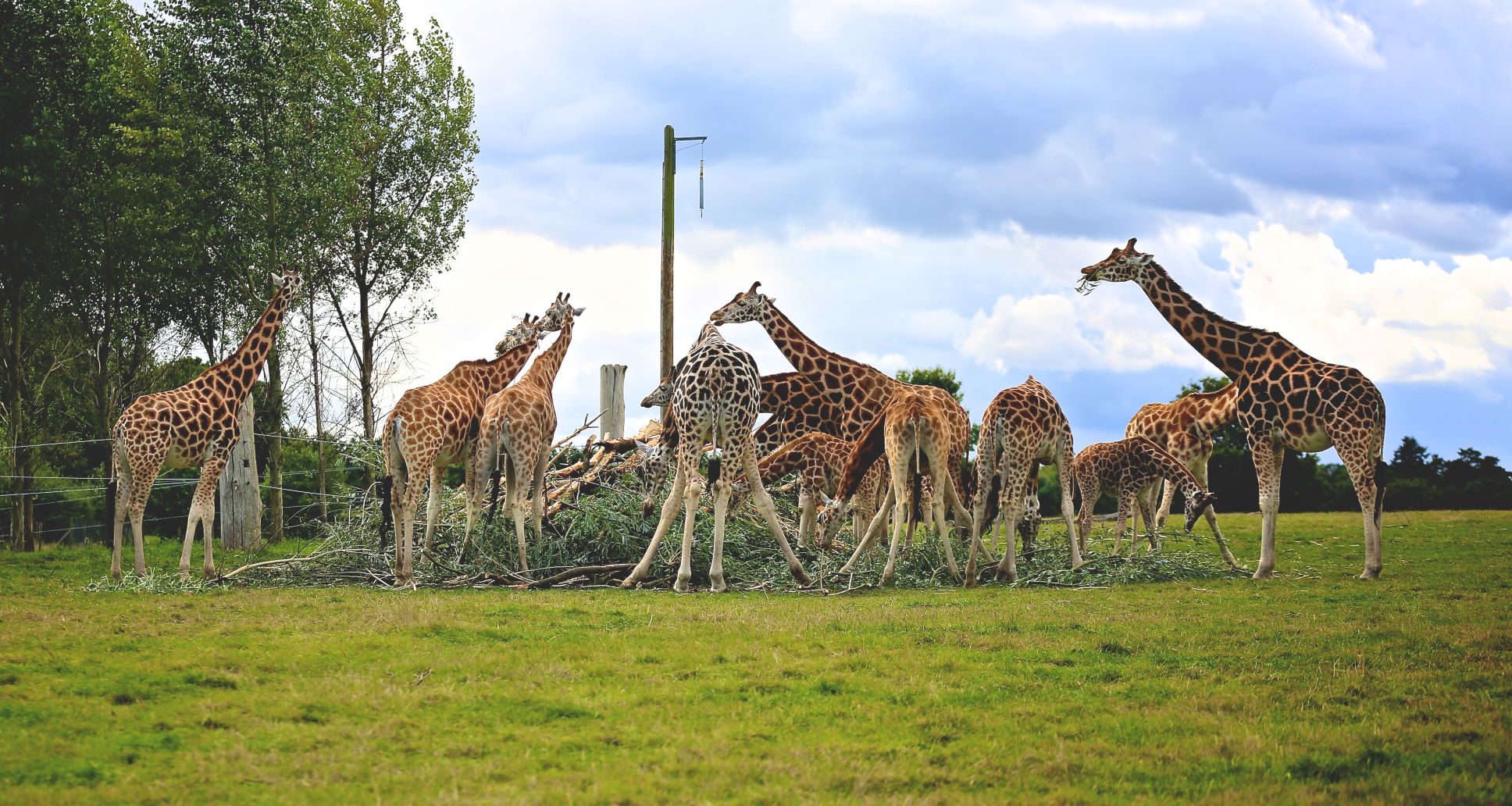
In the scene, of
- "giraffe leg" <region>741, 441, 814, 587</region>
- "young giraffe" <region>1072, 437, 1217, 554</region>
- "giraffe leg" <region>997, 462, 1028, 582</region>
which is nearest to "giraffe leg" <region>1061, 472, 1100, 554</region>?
"young giraffe" <region>1072, 437, 1217, 554</region>

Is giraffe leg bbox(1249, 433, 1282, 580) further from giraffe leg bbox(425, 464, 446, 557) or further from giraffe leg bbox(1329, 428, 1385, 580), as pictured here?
giraffe leg bbox(425, 464, 446, 557)

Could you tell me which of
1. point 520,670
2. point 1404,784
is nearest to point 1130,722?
point 1404,784

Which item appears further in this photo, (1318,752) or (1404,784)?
(1318,752)

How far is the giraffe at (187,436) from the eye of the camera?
50.2 feet

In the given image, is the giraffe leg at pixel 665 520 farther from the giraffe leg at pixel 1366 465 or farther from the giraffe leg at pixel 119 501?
the giraffe leg at pixel 1366 465

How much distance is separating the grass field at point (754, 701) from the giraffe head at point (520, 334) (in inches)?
260

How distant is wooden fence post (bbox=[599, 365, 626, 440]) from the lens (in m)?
23.8

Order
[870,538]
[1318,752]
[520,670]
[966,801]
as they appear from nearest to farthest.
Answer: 1. [966,801]
2. [1318,752]
3. [520,670]
4. [870,538]

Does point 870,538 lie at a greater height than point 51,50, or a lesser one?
lesser

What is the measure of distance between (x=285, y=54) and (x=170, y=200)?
4222mm

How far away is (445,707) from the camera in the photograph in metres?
7.70

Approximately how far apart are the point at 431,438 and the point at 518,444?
47.5 inches

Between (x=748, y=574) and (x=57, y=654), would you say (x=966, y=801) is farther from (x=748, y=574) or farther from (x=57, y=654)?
(x=748, y=574)

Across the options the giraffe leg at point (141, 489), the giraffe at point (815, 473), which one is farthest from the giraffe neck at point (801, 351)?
the giraffe leg at point (141, 489)
